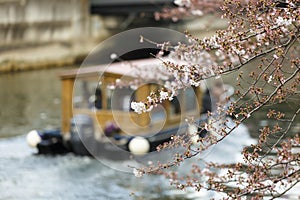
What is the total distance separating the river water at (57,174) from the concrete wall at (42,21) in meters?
10.2

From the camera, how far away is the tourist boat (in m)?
15.1

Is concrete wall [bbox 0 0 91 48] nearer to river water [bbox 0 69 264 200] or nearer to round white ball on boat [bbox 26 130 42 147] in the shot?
river water [bbox 0 69 264 200]

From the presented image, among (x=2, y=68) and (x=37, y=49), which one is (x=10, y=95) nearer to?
(x=2, y=68)

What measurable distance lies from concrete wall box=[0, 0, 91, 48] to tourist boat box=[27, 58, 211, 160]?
1458 cm

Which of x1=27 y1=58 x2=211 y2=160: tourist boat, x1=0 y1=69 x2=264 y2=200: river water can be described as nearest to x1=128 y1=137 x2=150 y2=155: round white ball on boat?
x1=27 y1=58 x2=211 y2=160: tourist boat

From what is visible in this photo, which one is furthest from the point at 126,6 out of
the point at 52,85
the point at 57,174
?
the point at 57,174

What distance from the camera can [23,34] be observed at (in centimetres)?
3145

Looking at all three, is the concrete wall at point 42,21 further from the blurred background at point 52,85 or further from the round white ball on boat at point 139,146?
the round white ball on boat at point 139,146

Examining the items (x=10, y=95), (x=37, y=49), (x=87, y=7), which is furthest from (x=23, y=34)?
(x=10, y=95)

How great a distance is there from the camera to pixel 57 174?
1430cm

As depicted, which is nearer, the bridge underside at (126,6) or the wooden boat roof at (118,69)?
the wooden boat roof at (118,69)

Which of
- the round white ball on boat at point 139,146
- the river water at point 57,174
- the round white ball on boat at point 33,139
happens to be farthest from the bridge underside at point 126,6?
the round white ball on boat at point 139,146

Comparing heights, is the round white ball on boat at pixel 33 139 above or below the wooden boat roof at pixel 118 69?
below

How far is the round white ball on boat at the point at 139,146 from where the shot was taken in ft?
48.9
